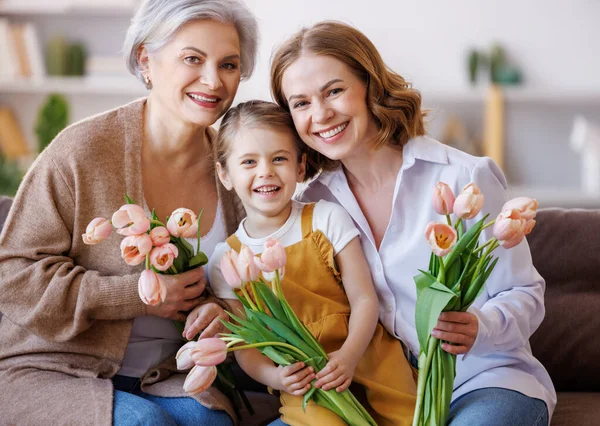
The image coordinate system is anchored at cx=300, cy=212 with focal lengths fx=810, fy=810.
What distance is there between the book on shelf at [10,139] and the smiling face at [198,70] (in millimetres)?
3358

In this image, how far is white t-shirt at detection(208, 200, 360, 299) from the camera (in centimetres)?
178

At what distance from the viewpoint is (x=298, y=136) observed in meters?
1.85

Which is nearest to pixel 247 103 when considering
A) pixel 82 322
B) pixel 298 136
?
pixel 298 136

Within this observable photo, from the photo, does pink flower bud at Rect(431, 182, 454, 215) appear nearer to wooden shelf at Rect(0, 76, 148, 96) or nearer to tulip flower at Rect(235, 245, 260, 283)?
tulip flower at Rect(235, 245, 260, 283)

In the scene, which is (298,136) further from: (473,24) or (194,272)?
(473,24)

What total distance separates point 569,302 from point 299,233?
2.66ft

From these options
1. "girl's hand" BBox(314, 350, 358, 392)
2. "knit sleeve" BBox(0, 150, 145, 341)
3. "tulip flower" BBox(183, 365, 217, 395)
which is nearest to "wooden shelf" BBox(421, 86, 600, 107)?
"knit sleeve" BBox(0, 150, 145, 341)

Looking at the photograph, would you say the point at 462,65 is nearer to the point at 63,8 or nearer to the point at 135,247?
the point at 63,8

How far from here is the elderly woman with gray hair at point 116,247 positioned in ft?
5.74

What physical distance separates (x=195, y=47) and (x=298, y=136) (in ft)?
1.03

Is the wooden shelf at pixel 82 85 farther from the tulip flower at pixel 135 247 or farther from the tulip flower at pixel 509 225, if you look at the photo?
the tulip flower at pixel 509 225

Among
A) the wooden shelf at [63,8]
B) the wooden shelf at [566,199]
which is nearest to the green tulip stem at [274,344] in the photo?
the wooden shelf at [566,199]

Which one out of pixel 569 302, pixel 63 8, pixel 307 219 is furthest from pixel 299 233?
pixel 63 8

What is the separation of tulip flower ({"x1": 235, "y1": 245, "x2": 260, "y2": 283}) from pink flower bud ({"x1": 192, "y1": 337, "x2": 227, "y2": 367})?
122 mm
